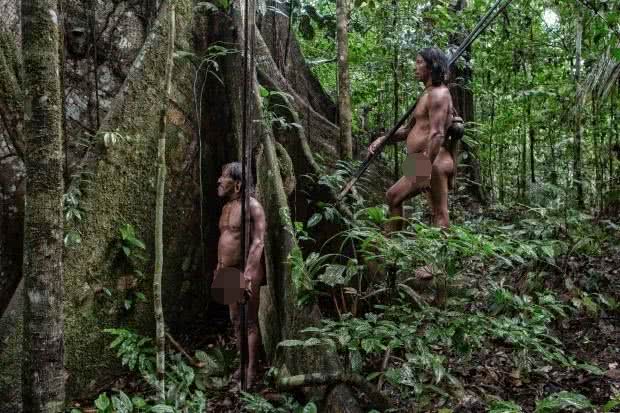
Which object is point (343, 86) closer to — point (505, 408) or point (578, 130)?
point (578, 130)

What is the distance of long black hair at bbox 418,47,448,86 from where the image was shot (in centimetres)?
460

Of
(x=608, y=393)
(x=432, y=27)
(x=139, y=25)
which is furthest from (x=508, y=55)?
(x=608, y=393)

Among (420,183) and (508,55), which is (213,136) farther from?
(508,55)

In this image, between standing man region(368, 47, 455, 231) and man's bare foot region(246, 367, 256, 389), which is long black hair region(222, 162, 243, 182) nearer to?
standing man region(368, 47, 455, 231)

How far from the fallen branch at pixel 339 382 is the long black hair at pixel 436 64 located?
247 cm

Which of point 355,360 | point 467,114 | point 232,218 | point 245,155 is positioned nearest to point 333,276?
point 355,360

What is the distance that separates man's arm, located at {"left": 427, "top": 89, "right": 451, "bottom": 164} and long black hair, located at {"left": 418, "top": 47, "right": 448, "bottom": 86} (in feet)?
0.30

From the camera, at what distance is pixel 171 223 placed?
520cm

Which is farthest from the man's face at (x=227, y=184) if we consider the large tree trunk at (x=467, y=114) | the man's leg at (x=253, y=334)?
the large tree trunk at (x=467, y=114)

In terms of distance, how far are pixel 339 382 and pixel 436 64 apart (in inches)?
102

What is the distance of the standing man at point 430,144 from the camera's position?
15.1 feet

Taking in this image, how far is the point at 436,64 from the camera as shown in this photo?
459 cm

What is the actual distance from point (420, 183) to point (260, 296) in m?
1.61

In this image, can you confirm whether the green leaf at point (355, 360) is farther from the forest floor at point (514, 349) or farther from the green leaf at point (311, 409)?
the green leaf at point (311, 409)
